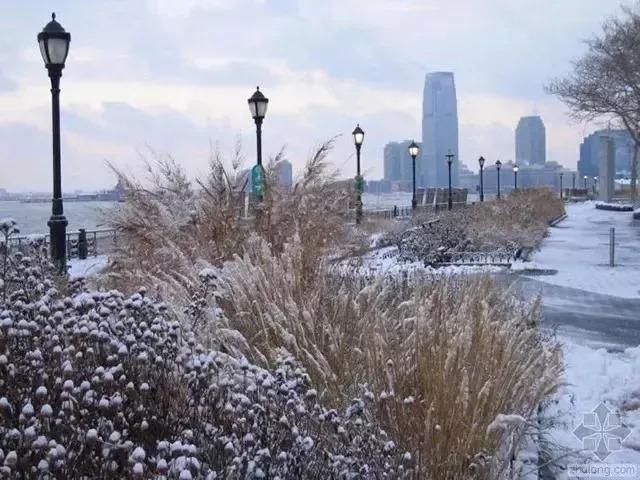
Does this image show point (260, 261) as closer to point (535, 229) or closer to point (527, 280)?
point (527, 280)

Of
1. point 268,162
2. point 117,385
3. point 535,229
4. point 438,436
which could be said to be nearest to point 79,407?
point 117,385

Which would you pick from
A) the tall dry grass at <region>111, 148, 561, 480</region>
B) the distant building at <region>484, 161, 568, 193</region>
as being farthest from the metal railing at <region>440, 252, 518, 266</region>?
the distant building at <region>484, 161, 568, 193</region>

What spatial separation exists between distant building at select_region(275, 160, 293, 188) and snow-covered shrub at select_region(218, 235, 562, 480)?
5.43 metres

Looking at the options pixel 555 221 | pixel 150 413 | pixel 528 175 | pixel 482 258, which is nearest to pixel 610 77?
pixel 555 221

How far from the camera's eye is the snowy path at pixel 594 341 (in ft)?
16.0

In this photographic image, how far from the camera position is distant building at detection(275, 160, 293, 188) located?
37.3 feet

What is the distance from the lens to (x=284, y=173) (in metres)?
12.4

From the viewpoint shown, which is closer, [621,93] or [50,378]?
[50,378]

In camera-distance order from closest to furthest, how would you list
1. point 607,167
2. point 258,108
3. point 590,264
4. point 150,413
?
1. point 150,413
2. point 590,264
3. point 258,108
4. point 607,167

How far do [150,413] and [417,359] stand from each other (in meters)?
1.56

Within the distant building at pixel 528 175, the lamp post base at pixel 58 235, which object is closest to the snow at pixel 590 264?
the lamp post base at pixel 58 235

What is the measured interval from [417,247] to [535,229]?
9.97m

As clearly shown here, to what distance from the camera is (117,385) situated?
127 inches

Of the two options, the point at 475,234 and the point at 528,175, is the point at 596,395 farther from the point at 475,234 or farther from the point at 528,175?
the point at 528,175
